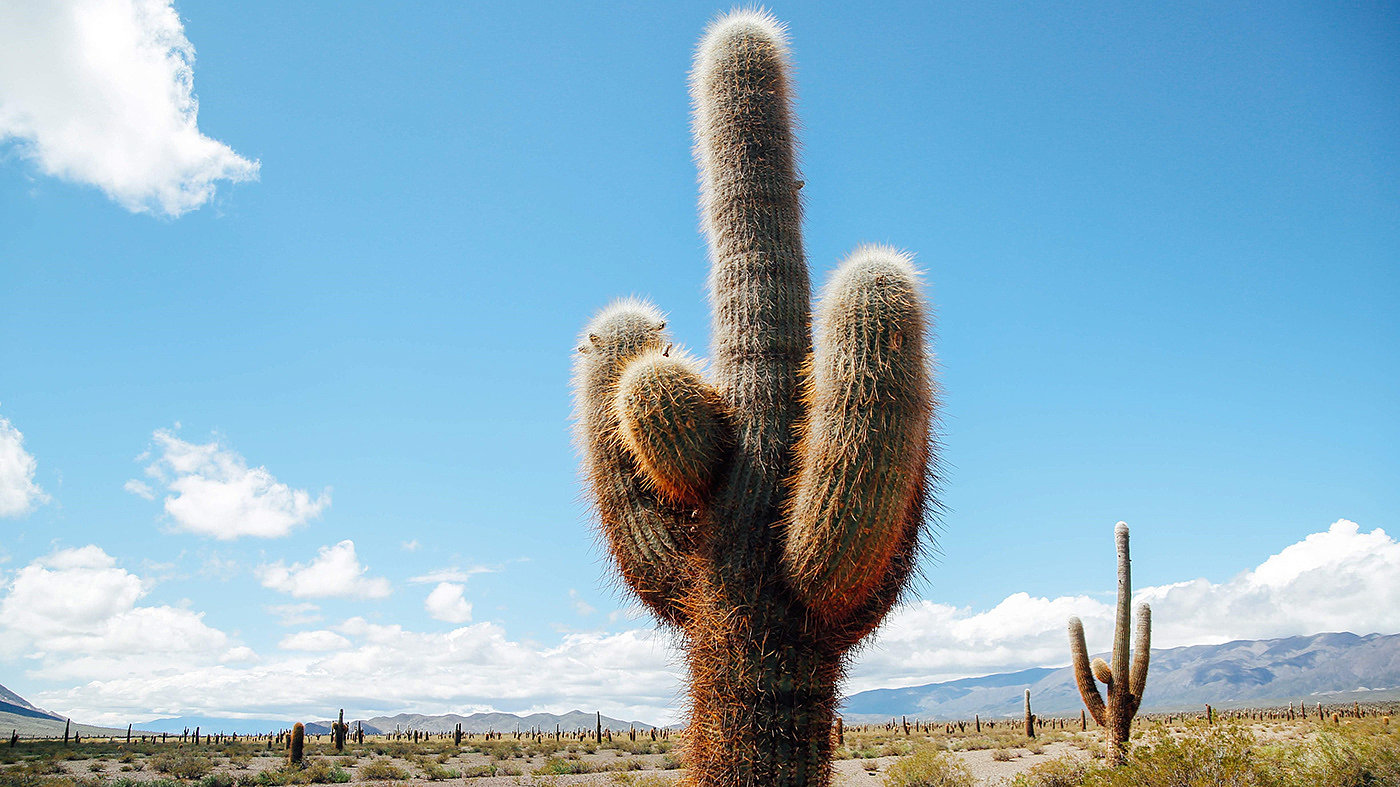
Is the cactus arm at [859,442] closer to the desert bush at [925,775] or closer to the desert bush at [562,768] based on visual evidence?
the desert bush at [925,775]

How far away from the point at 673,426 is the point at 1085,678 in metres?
16.1

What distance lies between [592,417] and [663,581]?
159 cm

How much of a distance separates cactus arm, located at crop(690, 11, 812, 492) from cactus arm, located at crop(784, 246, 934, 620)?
494 millimetres

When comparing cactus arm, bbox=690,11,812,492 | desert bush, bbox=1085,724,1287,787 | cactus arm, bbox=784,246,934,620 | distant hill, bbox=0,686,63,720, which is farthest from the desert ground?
distant hill, bbox=0,686,63,720

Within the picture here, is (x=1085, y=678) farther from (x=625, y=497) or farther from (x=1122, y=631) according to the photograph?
(x=625, y=497)

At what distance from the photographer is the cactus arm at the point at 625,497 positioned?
6.93 meters

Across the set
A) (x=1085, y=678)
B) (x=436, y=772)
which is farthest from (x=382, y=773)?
(x=1085, y=678)

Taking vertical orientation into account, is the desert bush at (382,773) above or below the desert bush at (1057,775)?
below

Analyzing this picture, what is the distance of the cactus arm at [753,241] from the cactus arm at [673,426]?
0.82ft

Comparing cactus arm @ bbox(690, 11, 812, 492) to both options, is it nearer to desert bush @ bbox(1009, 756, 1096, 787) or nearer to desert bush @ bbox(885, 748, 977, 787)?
desert bush @ bbox(885, 748, 977, 787)

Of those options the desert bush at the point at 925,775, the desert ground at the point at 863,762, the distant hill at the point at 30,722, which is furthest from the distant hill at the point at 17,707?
the desert bush at the point at 925,775

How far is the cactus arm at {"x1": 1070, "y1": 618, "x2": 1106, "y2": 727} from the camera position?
18109 mm

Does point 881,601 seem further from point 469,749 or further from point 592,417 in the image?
point 469,749

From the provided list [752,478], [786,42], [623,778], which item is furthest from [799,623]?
[623,778]
